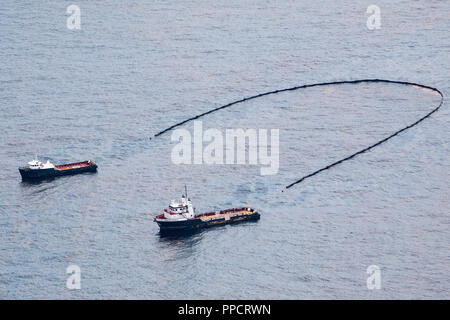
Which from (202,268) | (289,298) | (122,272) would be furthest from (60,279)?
(289,298)
